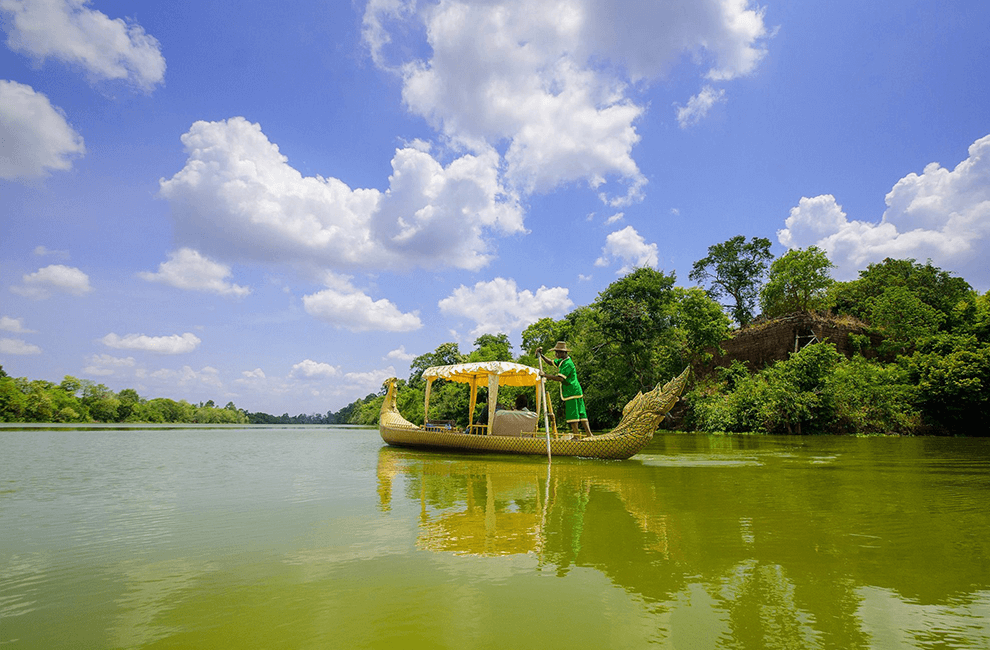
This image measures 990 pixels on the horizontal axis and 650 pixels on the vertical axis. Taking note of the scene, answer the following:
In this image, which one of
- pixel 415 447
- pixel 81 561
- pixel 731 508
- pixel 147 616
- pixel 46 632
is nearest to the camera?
pixel 46 632

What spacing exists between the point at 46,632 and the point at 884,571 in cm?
532

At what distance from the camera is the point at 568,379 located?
39.4ft

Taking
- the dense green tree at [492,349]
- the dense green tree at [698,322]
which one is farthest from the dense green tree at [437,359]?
the dense green tree at [698,322]

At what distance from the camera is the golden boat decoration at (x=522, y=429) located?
10.8 m

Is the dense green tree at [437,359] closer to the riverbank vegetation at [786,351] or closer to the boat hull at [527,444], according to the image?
the riverbank vegetation at [786,351]

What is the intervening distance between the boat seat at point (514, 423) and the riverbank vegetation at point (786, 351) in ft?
37.3

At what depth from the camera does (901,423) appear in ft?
72.1

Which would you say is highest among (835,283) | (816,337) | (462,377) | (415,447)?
(835,283)

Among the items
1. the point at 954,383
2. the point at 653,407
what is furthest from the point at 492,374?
the point at 954,383

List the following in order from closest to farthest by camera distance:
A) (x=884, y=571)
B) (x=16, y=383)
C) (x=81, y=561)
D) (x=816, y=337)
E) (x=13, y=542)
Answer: (x=884, y=571), (x=81, y=561), (x=13, y=542), (x=816, y=337), (x=16, y=383)

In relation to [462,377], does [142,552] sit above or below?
below

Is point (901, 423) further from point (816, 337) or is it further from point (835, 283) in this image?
point (835, 283)

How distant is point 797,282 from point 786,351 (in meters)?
9.00

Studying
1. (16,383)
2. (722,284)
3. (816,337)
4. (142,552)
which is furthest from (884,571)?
(16,383)
